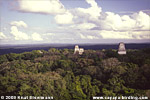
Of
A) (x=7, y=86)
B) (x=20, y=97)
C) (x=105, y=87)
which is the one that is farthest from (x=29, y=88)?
(x=105, y=87)

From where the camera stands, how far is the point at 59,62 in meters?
28.9

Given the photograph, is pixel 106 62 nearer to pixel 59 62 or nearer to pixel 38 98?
pixel 59 62

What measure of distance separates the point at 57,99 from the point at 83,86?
4007 mm

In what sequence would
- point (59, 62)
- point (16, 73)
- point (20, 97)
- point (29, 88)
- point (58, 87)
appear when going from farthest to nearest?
point (59, 62), point (16, 73), point (58, 87), point (29, 88), point (20, 97)

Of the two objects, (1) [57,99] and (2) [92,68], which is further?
(2) [92,68]

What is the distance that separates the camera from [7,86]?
20047mm

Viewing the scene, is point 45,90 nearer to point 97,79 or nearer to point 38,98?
point 38,98

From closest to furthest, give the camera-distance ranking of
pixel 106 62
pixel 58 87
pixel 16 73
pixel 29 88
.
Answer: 1. pixel 29 88
2. pixel 58 87
3. pixel 16 73
4. pixel 106 62

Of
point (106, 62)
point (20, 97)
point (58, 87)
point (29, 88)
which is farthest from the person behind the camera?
point (106, 62)

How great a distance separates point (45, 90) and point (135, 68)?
1067 centimetres

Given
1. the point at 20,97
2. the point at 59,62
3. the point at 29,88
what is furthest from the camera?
the point at 59,62

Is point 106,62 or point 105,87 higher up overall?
point 106,62

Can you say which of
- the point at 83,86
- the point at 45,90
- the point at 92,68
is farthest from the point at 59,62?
the point at 45,90

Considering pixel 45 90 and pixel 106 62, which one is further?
pixel 106 62
